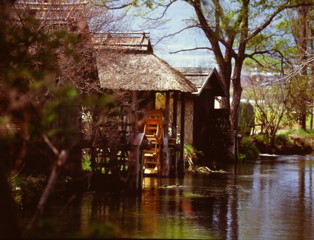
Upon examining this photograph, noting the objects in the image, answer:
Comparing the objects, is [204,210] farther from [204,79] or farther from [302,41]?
[302,41]

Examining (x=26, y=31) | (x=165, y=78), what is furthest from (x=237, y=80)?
(x=26, y=31)

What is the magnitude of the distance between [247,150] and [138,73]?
12.5m

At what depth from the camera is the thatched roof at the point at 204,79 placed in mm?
24219

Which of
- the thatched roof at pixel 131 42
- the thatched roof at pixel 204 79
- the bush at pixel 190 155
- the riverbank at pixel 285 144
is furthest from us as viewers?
the riverbank at pixel 285 144

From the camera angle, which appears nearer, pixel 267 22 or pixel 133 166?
pixel 133 166

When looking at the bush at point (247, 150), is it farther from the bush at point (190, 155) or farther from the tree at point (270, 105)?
the bush at point (190, 155)

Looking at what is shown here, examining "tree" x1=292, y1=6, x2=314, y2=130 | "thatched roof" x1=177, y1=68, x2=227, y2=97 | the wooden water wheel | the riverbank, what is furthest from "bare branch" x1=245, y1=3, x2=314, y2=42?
the wooden water wheel

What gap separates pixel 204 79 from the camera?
24516 millimetres

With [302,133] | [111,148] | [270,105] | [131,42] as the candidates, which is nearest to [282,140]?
[270,105]

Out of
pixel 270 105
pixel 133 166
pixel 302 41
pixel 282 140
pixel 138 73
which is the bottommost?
pixel 133 166

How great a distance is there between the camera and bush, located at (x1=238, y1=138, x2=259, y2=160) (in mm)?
29672

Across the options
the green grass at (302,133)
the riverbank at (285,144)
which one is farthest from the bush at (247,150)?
the green grass at (302,133)

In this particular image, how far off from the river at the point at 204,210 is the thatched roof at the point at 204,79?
563 centimetres

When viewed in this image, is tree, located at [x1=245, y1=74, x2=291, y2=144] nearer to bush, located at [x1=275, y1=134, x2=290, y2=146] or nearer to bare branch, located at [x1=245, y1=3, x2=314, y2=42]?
bush, located at [x1=275, y1=134, x2=290, y2=146]
